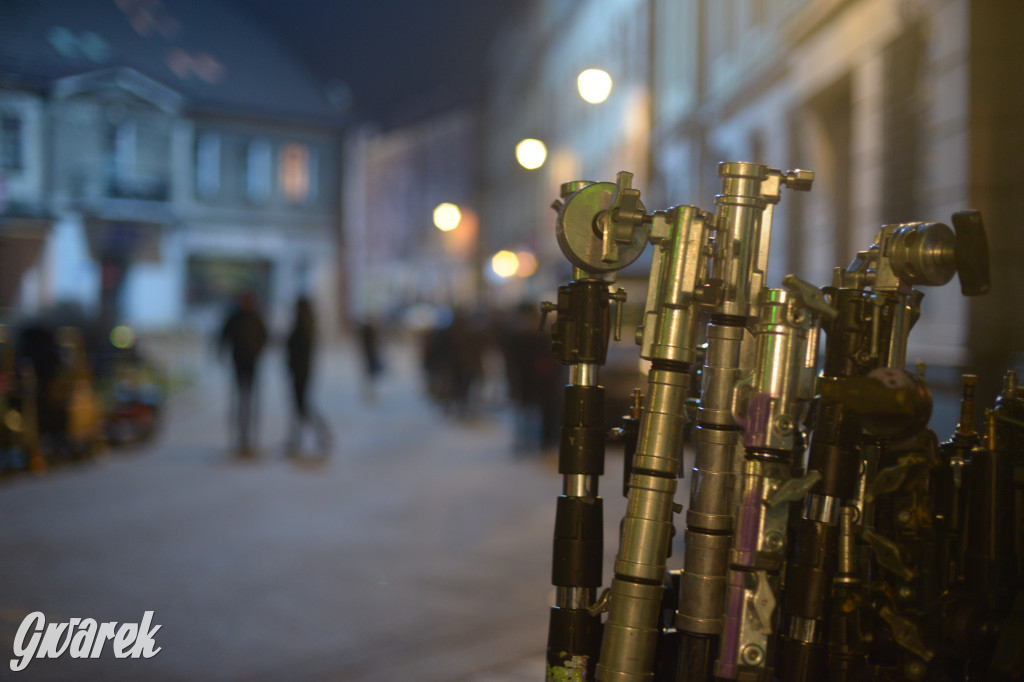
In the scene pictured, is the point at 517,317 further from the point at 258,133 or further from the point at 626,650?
the point at 626,650

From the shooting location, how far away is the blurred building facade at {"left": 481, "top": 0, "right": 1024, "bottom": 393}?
8391mm

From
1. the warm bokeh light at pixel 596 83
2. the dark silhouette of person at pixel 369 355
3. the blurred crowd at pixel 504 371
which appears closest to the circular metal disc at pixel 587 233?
the warm bokeh light at pixel 596 83

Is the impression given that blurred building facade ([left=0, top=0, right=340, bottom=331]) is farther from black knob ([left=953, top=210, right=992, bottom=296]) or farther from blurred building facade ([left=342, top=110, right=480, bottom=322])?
blurred building facade ([left=342, top=110, right=480, bottom=322])

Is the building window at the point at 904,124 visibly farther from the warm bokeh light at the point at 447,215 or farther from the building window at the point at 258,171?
the building window at the point at 258,171

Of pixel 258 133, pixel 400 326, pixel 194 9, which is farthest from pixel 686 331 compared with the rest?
pixel 400 326

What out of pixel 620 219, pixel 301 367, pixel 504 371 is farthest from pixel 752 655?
pixel 504 371

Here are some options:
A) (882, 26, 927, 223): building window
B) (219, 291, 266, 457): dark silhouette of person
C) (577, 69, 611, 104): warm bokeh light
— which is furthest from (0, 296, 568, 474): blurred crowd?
(577, 69, 611, 104): warm bokeh light

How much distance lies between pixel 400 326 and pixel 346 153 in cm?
3483

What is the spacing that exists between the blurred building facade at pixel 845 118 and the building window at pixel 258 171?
4.42 meters

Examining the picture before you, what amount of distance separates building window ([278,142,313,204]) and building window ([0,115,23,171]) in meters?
6.72

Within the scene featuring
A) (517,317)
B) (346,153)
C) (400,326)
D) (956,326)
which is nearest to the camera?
(956,326)

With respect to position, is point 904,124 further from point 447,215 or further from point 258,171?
point 258,171

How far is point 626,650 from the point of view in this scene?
2.25 m

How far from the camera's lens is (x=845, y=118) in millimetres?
12805
